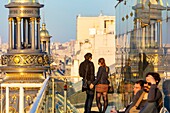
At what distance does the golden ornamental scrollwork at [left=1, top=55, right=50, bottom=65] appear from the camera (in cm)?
3947

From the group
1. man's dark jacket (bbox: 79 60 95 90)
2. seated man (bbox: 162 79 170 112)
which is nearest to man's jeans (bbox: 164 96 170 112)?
seated man (bbox: 162 79 170 112)

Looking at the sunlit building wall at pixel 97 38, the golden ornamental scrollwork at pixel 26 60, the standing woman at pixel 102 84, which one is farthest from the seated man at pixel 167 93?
the sunlit building wall at pixel 97 38

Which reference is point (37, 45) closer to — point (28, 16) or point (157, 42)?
point (28, 16)

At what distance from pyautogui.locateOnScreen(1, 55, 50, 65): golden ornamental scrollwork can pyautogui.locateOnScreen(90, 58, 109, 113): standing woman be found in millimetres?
23182

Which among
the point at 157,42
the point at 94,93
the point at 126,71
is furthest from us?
the point at 94,93

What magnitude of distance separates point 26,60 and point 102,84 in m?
24.2

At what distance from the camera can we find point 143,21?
13617 millimetres

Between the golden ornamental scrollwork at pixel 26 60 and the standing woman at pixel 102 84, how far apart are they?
2318 cm

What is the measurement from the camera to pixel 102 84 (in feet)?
52.1

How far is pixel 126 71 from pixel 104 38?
196 ft

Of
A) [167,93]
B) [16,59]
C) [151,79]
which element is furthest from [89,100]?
[16,59]

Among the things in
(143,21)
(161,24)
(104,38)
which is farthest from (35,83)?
(104,38)

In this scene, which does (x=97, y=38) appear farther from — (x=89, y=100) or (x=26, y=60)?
(x=89, y=100)

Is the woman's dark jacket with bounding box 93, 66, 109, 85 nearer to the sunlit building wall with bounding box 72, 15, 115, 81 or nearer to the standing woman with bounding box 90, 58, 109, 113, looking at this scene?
the standing woman with bounding box 90, 58, 109, 113
